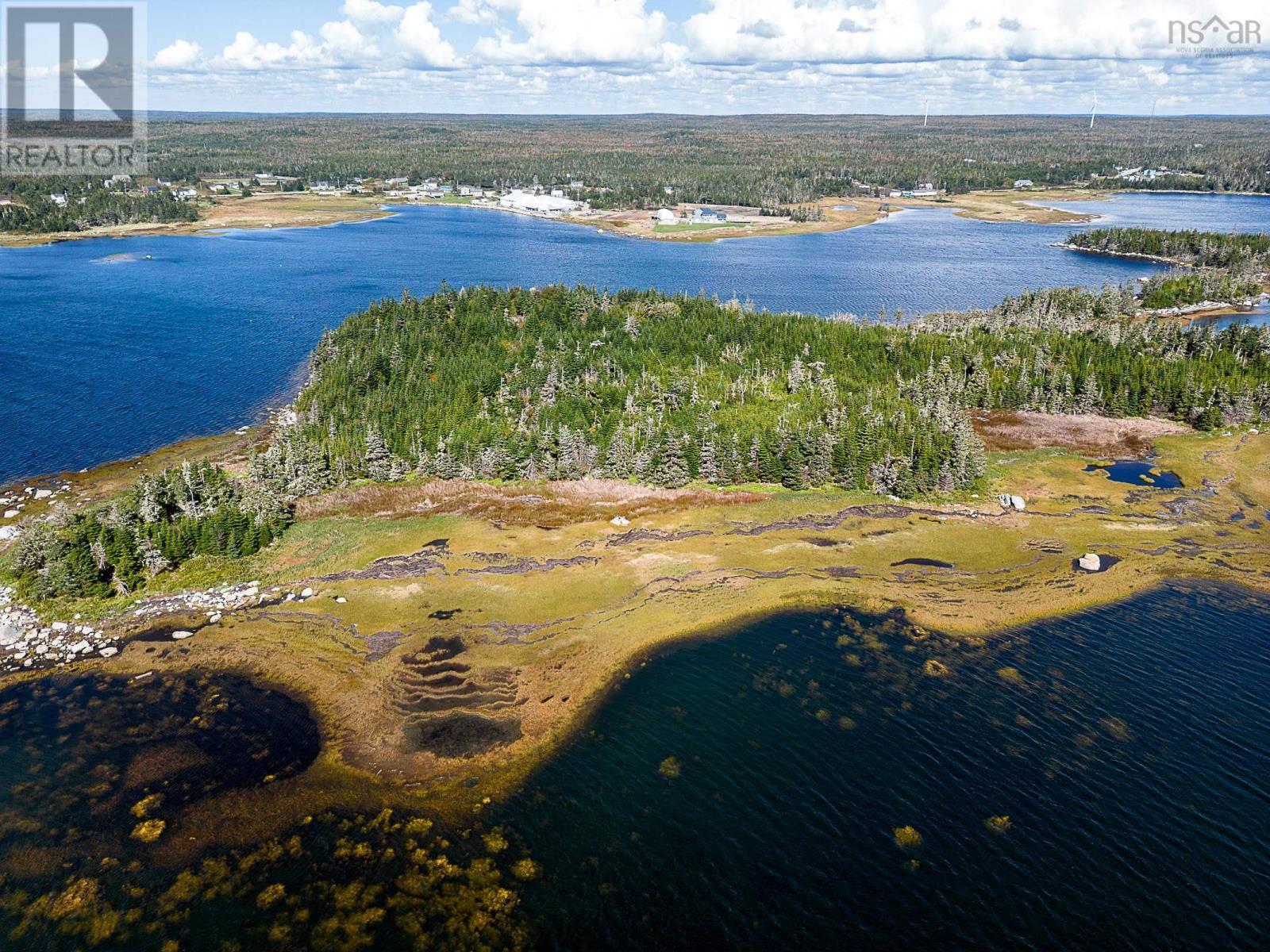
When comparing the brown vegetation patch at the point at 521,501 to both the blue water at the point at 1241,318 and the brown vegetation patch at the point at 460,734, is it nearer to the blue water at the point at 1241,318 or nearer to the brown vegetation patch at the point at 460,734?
the brown vegetation patch at the point at 460,734

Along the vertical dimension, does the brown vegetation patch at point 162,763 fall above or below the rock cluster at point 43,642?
below

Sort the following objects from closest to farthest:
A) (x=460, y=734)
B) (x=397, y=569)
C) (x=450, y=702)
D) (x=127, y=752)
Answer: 1. (x=127, y=752)
2. (x=460, y=734)
3. (x=450, y=702)
4. (x=397, y=569)

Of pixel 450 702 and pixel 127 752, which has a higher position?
pixel 450 702

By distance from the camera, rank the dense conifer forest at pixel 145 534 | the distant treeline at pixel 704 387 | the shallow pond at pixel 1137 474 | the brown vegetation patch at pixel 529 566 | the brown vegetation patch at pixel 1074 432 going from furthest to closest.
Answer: the brown vegetation patch at pixel 1074 432
the shallow pond at pixel 1137 474
the distant treeline at pixel 704 387
the brown vegetation patch at pixel 529 566
the dense conifer forest at pixel 145 534

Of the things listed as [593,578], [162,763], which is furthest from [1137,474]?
[162,763]

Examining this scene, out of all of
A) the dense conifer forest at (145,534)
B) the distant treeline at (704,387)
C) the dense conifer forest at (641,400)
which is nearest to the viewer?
the dense conifer forest at (145,534)

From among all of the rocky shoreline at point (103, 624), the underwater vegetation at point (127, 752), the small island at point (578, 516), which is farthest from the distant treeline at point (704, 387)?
the underwater vegetation at point (127, 752)

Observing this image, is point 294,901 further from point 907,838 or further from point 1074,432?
point 1074,432

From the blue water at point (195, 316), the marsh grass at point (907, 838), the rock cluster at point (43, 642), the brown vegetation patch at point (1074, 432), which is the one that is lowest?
the marsh grass at point (907, 838)
